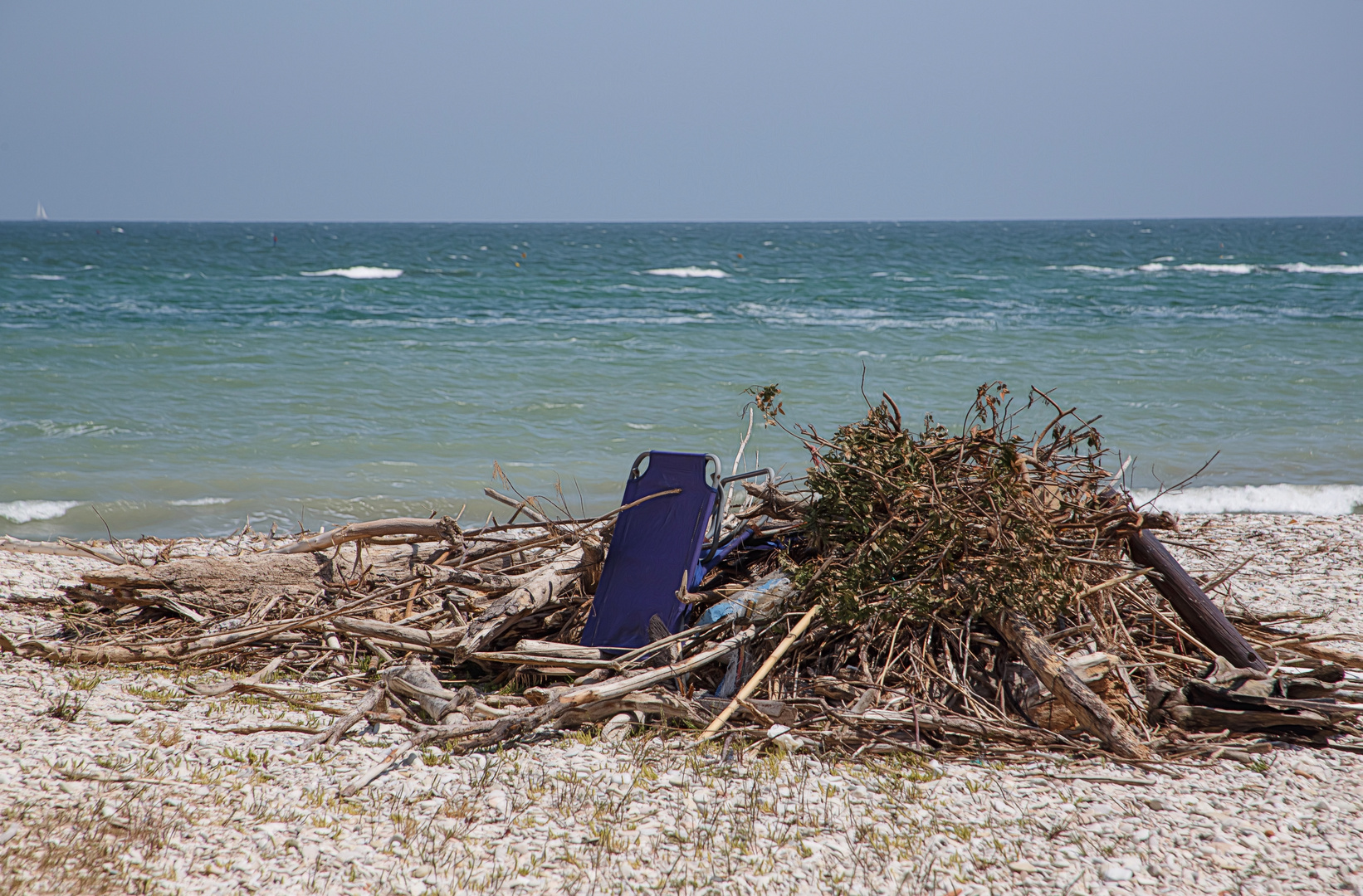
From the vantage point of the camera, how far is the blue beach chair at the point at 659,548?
14.1 feet

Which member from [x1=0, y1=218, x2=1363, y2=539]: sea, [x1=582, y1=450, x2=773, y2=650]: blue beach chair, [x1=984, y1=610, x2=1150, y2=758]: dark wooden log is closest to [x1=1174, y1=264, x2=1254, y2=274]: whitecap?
[x1=0, y1=218, x2=1363, y2=539]: sea

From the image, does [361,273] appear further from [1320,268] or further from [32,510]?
[1320,268]

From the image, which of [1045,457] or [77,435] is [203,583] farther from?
[77,435]

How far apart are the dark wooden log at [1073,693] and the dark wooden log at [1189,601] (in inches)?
32.8

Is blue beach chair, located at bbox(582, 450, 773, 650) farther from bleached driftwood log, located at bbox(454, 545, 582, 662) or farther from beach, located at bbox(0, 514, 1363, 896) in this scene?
beach, located at bbox(0, 514, 1363, 896)

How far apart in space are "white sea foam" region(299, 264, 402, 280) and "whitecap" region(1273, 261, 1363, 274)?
39580 mm

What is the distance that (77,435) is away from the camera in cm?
1133

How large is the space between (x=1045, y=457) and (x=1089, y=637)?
83cm

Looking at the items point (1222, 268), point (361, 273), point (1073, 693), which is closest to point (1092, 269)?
point (1222, 268)

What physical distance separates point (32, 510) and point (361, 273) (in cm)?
3444

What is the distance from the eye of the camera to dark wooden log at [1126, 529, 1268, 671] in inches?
163

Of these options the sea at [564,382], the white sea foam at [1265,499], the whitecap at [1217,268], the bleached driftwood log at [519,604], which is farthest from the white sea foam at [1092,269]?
the bleached driftwood log at [519,604]

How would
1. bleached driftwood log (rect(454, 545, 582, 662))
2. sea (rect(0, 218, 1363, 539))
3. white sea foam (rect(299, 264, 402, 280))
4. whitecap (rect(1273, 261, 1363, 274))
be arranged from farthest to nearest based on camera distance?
whitecap (rect(1273, 261, 1363, 274)), white sea foam (rect(299, 264, 402, 280)), sea (rect(0, 218, 1363, 539)), bleached driftwood log (rect(454, 545, 582, 662))

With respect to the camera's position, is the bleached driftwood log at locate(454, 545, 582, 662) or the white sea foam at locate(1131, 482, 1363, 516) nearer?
the bleached driftwood log at locate(454, 545, 582, 662)
